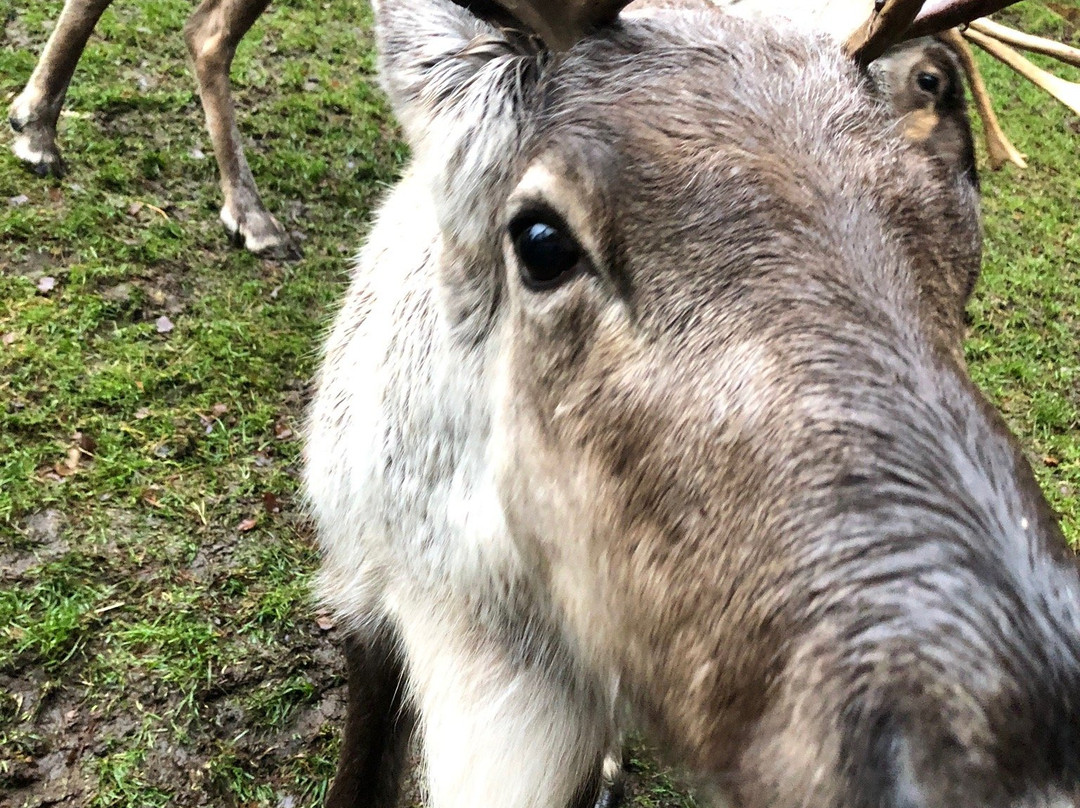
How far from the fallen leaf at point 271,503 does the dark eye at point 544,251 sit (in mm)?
2982

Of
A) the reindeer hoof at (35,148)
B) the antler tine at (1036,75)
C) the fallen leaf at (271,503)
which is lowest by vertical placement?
the fallen leaf at (271,503)

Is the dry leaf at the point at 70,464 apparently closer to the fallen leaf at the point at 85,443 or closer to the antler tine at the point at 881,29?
the fallen leaf at the point at 85,443

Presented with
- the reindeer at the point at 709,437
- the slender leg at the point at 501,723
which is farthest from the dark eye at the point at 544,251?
the slender leg at the point at 501,723

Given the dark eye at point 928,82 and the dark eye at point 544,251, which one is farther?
the dark eye at point 928,82

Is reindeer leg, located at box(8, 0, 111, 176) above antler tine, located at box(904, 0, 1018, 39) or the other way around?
the other way around

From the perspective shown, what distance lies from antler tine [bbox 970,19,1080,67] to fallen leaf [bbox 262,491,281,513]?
11.8 feet

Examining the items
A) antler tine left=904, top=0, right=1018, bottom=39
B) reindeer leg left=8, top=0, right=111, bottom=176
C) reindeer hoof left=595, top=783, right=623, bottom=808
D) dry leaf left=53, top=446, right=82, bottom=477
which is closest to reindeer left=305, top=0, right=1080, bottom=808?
antler tine left=904, top=0, right=1018, bottom=39

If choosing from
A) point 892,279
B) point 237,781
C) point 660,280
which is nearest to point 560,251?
point 660,280

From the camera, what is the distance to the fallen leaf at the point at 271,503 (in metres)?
4.36

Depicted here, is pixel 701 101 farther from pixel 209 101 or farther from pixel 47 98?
pixel 47 98

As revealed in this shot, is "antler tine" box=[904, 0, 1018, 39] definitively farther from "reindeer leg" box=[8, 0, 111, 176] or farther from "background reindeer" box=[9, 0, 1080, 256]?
"reindeer leg" box=[8, 0, 111, 176]

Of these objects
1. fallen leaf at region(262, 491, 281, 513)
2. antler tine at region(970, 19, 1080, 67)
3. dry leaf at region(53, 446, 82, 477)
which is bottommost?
fallen leaf at region(262, 491, 281, 513)

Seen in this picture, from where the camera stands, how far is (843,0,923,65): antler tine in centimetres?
187

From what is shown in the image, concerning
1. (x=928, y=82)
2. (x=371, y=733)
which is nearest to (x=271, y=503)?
(x=371, y=733)
